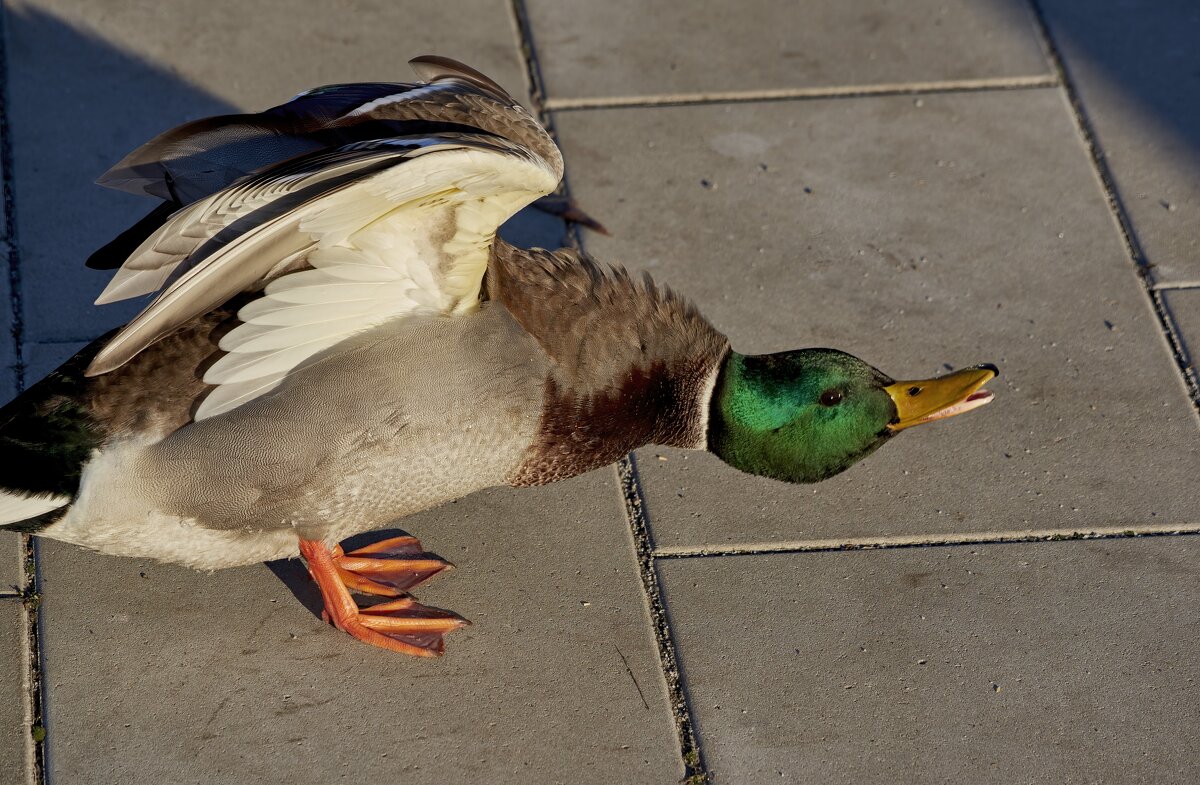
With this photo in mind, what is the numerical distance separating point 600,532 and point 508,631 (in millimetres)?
441

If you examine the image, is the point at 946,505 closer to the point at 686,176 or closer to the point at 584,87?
the point at 686,176

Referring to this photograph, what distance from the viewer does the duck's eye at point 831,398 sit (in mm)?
3570

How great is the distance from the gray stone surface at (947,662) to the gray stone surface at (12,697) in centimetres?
167

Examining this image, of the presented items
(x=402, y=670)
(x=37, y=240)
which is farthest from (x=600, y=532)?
(x=37, y=240)

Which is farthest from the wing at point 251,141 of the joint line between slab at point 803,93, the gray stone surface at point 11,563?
the joint line between slab at point 803,93

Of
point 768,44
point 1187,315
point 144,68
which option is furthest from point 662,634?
point 144,68

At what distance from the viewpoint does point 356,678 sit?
11.5ft

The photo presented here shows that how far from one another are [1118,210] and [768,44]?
156 centimetres

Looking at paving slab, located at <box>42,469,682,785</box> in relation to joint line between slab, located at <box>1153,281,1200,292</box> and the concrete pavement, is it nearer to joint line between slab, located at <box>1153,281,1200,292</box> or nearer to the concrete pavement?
the concrete pavement

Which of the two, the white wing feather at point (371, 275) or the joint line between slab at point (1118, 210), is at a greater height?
the white wing feather at point (371, 275)

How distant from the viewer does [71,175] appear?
4766mm

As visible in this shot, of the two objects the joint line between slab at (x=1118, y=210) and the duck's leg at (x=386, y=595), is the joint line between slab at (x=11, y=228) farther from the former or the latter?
the joint line between slab at (x=1118, y=210)

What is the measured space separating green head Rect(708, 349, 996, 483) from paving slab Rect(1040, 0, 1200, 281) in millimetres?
1713

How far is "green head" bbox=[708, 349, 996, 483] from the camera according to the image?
11.7 ft
